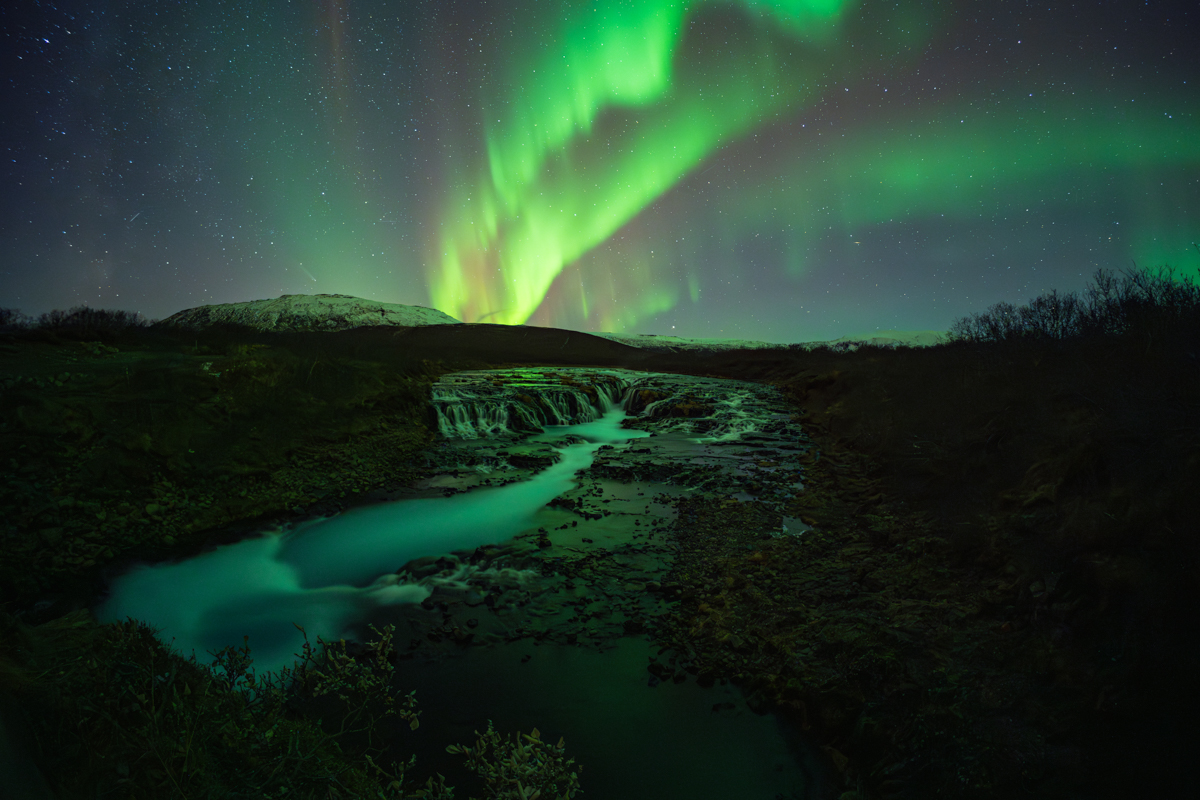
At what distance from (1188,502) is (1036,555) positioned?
1362 mm

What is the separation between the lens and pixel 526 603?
22.0 ft

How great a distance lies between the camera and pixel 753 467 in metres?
13.7

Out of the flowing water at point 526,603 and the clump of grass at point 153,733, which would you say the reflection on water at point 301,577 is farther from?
the clump of grass at point 153,733

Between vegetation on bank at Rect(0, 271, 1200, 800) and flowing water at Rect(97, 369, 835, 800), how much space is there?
0.60 m

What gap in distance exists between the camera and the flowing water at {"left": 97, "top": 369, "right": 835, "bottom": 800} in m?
4.35

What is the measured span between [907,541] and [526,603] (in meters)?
5.65

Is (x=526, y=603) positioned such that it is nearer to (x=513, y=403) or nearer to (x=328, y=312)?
(x=513, y=403)

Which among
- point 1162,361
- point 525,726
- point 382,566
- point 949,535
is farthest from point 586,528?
point 1162,361

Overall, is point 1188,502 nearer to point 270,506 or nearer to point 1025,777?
point 1025,777

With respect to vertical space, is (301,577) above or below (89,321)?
below

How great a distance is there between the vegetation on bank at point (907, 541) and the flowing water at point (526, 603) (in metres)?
0.60

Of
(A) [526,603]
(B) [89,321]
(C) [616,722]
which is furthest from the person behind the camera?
(B) [89,321]

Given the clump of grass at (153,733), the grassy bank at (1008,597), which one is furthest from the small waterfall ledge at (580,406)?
the clump of grass at (153,733)

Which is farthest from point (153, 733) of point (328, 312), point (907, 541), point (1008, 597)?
point (328, 312)
